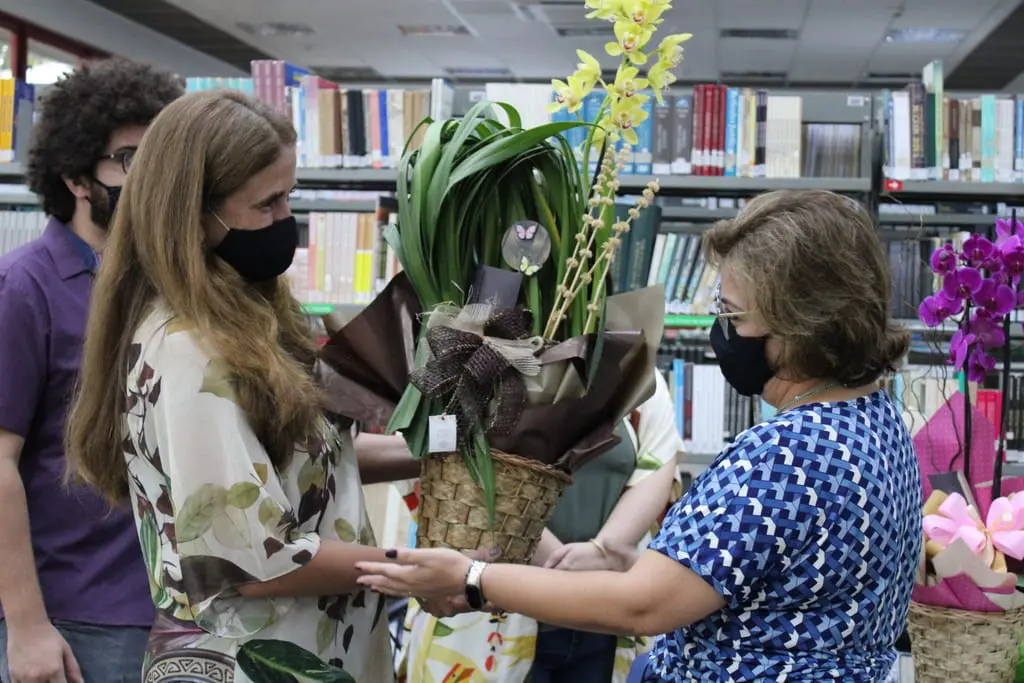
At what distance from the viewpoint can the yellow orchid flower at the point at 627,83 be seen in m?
1.41

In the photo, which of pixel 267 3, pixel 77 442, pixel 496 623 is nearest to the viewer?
pixel 77 442

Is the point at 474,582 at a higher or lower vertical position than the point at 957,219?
lower

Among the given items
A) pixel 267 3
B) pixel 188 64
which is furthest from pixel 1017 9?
pixel 188 64

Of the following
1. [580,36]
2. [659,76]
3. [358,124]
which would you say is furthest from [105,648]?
[580,36]

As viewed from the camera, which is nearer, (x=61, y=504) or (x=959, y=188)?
(x=61, y=504)

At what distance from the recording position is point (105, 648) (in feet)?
5.64

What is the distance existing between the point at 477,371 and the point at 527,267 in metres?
0.19

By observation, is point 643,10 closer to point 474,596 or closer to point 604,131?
point 604,131

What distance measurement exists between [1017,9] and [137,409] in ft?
32.0

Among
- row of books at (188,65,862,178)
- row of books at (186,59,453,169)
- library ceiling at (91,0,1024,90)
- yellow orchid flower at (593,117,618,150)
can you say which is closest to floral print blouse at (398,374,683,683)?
yellow orchid flower at (593,117,618,150)

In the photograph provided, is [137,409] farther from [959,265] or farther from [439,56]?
[439,56]

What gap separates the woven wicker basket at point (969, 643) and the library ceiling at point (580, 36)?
792 centimetres

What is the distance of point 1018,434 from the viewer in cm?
362

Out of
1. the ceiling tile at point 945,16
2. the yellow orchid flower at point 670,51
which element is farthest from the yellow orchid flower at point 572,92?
the ceiling tile at point 945,16
